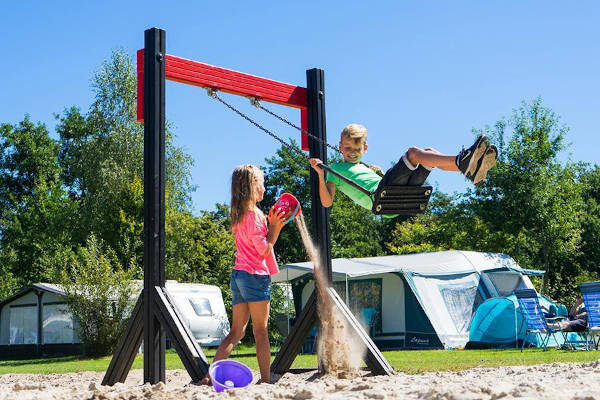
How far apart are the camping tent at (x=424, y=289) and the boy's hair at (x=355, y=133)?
9959 millimetres

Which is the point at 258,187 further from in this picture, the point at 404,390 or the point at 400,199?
the point at 404,390

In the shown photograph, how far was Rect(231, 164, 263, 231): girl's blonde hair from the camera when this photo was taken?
5.02m

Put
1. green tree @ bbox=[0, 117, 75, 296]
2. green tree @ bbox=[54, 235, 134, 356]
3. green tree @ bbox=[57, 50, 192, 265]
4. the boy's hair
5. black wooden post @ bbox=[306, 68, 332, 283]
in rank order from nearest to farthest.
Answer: the boy's hair, black wooden post @ bbox=[306, 68, 332, 283], green tree @ bbox=[54, 235, 134, 356], green tree @ bbox=[57, 50, 192, 265], green tree @ bbox=[0, 117, 75, 296]

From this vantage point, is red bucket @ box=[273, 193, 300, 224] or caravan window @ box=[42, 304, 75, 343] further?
caravan window @ box=[42, 304, 75, 343]

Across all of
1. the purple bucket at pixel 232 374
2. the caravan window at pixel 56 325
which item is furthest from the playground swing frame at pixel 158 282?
the caravan window at pixel 56 325

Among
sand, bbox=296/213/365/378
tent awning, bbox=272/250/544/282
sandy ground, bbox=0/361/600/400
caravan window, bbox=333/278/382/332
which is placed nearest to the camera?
sandy ground, bbox=0/361/600/400

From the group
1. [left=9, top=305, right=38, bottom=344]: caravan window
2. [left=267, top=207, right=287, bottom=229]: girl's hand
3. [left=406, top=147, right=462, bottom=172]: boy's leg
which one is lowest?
[left=9, top=305, right=38, bottom=344]: caravan window

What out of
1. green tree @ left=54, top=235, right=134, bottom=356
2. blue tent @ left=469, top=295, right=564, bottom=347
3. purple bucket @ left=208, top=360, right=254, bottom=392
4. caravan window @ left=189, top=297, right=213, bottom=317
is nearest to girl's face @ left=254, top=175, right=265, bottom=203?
purple bucket @ left=208, top=360, right=254, bottom=392

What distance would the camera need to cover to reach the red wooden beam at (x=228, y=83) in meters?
5.58

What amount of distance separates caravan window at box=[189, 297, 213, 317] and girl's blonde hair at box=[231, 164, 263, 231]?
48.1 ft

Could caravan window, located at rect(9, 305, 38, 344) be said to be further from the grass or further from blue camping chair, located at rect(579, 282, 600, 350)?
blue camping chair, located at rect(579, 282, 600, 350)

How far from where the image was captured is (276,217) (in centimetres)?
497

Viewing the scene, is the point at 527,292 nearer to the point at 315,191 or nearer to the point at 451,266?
the point at 451,266

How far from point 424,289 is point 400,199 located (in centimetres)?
1110
